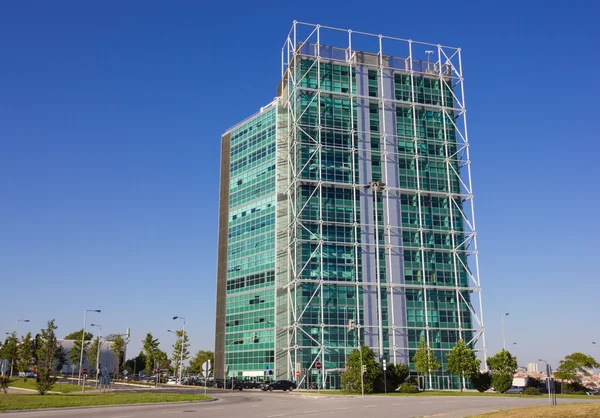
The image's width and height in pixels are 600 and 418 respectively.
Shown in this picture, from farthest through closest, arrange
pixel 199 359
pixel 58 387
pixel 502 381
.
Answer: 1. pixel 199 359
2. pixel 58 387
3. pixel 502 381

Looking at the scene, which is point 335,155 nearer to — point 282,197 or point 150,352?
point 282,197

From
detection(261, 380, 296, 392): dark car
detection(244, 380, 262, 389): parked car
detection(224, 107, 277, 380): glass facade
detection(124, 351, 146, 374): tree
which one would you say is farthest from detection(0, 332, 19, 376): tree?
detection(124, 351, 146, 374): tree

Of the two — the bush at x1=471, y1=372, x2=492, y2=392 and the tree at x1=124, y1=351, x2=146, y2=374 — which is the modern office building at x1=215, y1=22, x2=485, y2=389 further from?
the tree at x1=124, y1=351, x2=146, y2=374

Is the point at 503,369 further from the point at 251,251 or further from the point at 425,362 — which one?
the point at 251,251

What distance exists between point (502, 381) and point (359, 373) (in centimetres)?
1826

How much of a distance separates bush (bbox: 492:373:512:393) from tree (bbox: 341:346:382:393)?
49.2ft

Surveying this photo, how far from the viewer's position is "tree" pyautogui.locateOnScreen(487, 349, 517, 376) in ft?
234

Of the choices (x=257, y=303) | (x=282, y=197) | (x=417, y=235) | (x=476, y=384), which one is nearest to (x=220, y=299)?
(x=257, y=303)

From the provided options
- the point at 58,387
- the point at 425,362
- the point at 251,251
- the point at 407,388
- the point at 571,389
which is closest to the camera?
the point at 407,388

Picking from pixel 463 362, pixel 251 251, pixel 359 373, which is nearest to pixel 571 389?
pixel 463 362

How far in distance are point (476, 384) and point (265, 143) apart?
53.2 meters

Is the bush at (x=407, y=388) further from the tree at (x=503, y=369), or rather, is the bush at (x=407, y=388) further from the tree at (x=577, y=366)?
the tree at (x=577, y=366)

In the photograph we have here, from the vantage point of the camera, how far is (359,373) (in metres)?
65.3

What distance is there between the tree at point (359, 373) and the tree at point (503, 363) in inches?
608
